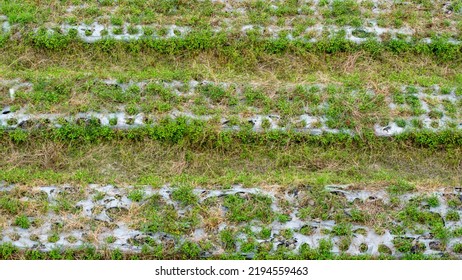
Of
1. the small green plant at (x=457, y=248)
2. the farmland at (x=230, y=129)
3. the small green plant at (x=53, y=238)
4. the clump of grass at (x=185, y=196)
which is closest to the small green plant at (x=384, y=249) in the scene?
the farmland at (x=230, y=129)

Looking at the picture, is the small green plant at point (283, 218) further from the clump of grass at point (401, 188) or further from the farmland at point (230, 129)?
the clump of grass at point (401, 188)

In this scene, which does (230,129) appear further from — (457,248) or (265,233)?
(457,248)

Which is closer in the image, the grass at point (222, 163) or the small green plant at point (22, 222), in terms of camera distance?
the small green plant at point (22, 222)

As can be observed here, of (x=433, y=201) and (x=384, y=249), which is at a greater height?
(x=433, y=201)

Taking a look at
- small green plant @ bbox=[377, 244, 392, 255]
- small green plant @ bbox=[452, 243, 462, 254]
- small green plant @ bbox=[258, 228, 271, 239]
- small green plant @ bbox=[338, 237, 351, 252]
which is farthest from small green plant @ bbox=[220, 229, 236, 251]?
small green plant @ bbox=[452, 243, 462, 254]

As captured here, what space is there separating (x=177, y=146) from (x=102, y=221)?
1659 millimetres

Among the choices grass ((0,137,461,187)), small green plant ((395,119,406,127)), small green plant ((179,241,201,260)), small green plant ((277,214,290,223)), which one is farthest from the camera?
small green plant ((395,119,406,127))

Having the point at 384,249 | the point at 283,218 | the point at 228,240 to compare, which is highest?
the point at 283,218

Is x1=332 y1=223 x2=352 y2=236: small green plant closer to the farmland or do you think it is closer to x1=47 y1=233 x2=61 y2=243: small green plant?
the farmland

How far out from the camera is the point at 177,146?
27.6 feet

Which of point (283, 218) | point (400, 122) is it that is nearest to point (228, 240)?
point (283, 218)

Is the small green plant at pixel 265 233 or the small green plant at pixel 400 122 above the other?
the small green plant at pixel 400 122

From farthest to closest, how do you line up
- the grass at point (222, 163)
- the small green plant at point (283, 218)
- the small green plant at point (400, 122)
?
the small green plant at point (400, 122) → the grass at point (222, 163) → the small green plant at point (283, 218)

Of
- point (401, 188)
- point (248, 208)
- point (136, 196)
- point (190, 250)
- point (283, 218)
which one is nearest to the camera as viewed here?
point (190, 250)
